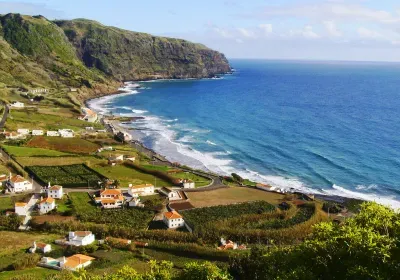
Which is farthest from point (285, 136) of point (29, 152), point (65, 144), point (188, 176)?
point (29, 152)

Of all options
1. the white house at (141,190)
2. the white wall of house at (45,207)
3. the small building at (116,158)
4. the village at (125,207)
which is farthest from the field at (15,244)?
the small building at (116,158)

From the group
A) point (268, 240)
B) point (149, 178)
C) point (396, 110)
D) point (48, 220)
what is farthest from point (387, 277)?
point (396, 110)

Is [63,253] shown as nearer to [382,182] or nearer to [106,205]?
[106,205]

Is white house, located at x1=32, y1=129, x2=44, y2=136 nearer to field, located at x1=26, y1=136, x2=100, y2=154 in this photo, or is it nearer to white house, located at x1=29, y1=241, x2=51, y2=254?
field, located at x1=26, y1=136, x2=100, y2=154

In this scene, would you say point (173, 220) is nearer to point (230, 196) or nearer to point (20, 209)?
point (230, 196)

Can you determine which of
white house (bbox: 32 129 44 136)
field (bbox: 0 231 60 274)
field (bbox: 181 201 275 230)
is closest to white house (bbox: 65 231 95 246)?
field (bbox: 0 231 60 274)

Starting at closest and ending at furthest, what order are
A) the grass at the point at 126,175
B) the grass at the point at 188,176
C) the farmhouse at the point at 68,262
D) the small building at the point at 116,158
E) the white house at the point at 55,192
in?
the farmhouse at the point at 68,262 → the white house at the point at 55,192 → the grass at the point at 126,175 → the grass at the point at 188,176 → the small building at the point at 116,158

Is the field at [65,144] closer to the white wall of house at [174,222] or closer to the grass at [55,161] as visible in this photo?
the grass at [55,161]
